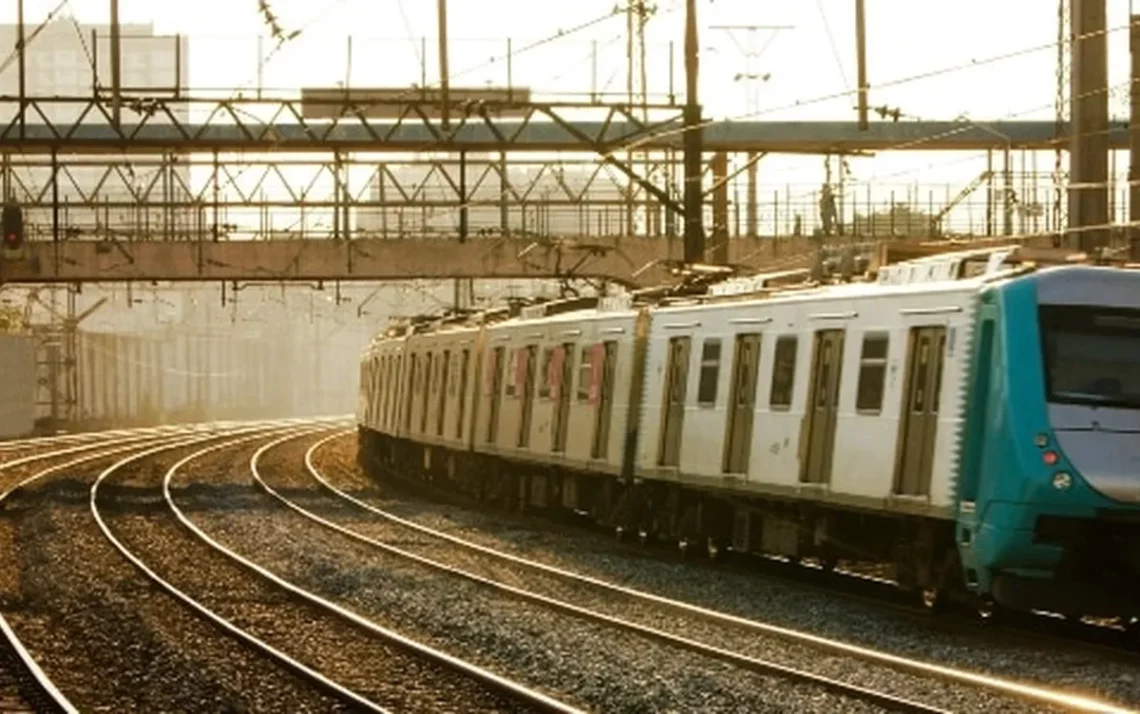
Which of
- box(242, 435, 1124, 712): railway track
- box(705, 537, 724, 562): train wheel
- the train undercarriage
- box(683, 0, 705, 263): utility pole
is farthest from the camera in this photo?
box(683, 0, 705, 263): utility pole

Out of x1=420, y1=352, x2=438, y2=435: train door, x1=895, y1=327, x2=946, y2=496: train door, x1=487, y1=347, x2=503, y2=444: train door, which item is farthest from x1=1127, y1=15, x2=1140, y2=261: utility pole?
x1=895, y1=327, x2=946, y2=496: train door

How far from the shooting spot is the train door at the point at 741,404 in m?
23.8

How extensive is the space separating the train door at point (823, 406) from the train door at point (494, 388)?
562 inches

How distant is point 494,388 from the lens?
36656 millimetres

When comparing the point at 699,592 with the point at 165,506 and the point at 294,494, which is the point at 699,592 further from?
the point at 294,494

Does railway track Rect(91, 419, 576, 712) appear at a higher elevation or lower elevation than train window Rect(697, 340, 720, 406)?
lower

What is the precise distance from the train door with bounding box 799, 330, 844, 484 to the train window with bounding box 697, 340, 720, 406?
3018 millimetres

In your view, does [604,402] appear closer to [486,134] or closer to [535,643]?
[535,643]

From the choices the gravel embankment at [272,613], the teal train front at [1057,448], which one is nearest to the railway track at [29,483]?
the gravel embankment at [272,613]

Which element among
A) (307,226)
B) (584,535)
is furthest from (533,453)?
(307,226)

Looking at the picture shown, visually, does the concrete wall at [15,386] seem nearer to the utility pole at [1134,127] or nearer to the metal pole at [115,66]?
the metal pole at [115,66]

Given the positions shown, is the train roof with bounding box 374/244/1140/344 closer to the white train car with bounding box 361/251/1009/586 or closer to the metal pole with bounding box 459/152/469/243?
the white train car with bounding box 361/251/1009/586

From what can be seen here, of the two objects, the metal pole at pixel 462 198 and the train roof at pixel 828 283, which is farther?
the metal pole at pixel 462 198

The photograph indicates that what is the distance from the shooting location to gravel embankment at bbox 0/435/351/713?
15859mm
